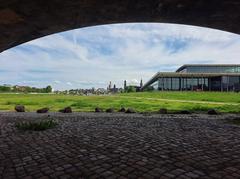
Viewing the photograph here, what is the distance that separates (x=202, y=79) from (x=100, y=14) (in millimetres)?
89202

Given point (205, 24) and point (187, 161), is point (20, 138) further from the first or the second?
point (205, 24)

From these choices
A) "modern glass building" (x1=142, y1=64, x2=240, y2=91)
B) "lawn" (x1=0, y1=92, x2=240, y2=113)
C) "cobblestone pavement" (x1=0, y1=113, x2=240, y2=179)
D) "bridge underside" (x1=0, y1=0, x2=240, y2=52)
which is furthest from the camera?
"modern glass building" (x1=142, y1=64, x2=240, y2=91)

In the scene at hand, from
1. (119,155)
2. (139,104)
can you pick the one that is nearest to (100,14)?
(119,155)

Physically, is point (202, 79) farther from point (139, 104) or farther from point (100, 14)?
point (100, 14)

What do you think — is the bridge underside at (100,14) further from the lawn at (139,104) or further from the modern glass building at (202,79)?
the modern glass building at (202,79)

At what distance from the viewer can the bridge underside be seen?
6340 millimetres

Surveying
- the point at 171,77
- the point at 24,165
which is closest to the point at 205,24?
the point at 24,165

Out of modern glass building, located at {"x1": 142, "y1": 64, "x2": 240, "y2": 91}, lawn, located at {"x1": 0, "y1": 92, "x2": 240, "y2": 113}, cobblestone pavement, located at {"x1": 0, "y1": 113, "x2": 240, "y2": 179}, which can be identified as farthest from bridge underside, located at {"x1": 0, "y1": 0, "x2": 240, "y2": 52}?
modern glass building, located at {"x1": 142, "y1": 64, "x2": 240, "y2": 91}

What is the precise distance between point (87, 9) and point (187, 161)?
4052mm

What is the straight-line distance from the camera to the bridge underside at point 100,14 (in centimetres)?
634

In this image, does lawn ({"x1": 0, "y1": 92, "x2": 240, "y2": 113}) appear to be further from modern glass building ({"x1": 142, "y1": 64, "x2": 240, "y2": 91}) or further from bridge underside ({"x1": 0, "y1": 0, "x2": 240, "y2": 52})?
modern glass building ({"x1": 142, "y1": 64, "x2": 240, "y2": 91})

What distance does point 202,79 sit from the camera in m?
92.5

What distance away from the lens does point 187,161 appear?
6414mm

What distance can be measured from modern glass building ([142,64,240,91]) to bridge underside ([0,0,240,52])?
8202 cm
